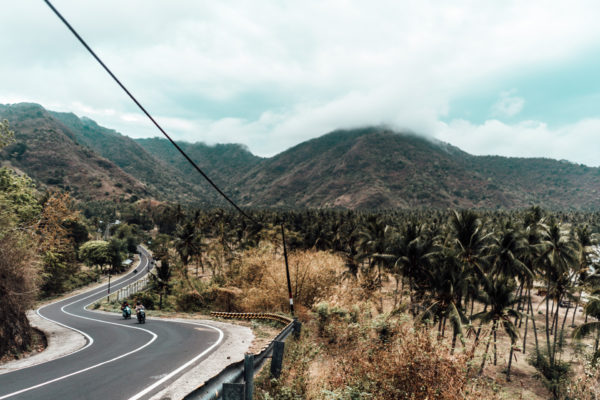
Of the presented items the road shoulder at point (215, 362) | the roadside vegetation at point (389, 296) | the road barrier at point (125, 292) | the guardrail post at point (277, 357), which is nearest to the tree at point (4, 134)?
the roadside vegetation at point (389, 296)

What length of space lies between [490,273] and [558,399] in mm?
13676

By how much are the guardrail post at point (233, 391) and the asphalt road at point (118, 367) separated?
5445 mm

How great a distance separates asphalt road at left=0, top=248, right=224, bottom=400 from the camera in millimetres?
8398

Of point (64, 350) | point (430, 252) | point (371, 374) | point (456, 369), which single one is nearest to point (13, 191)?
point (64, 350)

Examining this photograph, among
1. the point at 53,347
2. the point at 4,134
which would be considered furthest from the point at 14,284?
the point at 4,134

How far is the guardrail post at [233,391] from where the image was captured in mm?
4250

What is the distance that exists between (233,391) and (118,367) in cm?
914

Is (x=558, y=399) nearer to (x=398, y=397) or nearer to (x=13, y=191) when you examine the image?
(x=398, y=397)

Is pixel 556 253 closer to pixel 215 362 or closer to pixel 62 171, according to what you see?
pixel 215 362

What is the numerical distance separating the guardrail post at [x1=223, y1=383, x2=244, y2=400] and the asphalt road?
544 cm

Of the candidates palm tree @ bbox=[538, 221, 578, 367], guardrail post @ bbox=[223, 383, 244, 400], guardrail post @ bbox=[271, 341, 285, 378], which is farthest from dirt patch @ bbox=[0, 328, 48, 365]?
palm tree @ bbox=[538, 221, 578, 367]

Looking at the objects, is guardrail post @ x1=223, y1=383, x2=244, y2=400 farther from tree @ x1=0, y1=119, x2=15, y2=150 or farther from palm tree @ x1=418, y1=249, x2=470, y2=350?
palm tree @ x1=418, y1=249, x2=470, y2=350

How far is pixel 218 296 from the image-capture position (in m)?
33.2

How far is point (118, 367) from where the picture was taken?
35.3 ft
